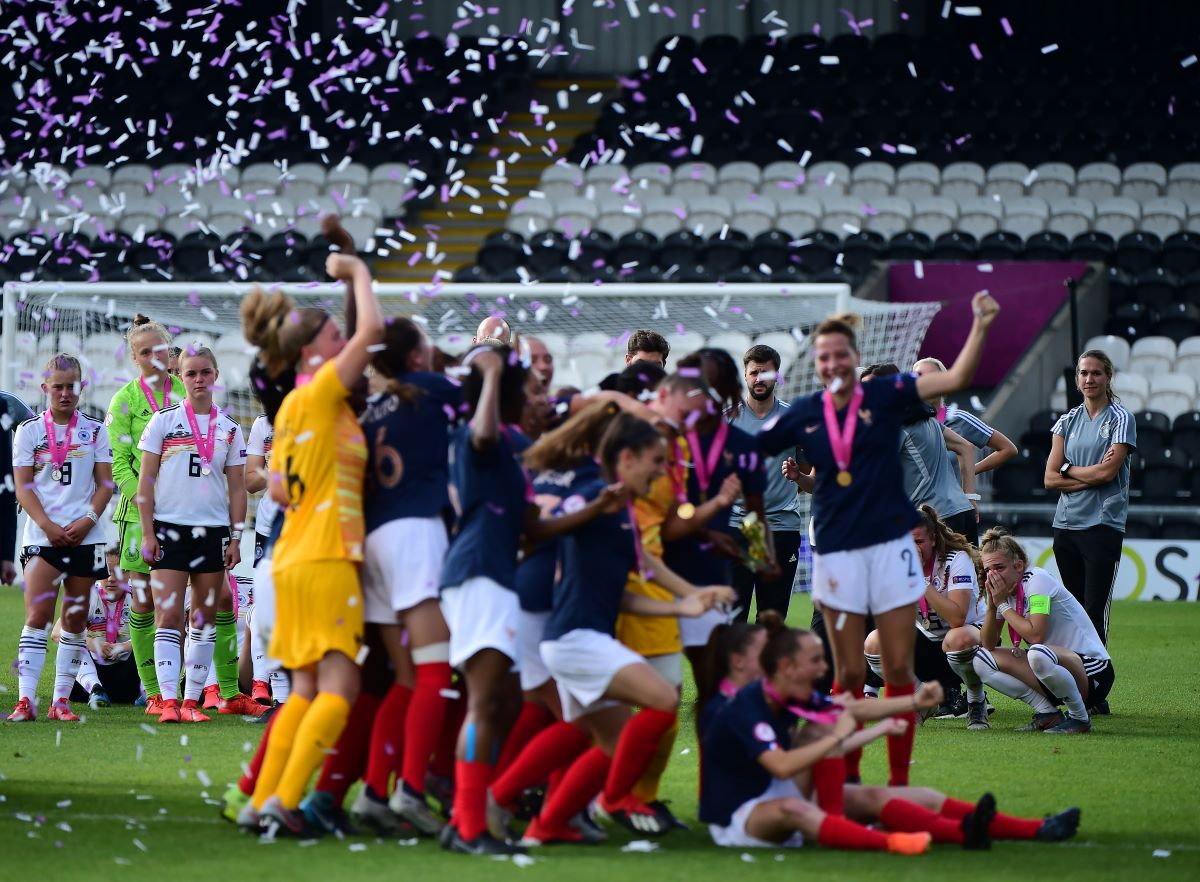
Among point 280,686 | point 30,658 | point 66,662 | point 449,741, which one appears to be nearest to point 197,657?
point 280,686

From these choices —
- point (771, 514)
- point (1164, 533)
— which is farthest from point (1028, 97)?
point (771, 514)

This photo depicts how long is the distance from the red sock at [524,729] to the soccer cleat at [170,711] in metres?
3.20

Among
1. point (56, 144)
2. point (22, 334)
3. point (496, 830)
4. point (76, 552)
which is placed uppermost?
point (56, 144)

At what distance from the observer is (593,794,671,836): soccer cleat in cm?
578

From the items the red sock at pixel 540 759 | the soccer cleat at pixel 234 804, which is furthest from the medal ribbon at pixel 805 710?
the soccer cleat at pixel 234 804

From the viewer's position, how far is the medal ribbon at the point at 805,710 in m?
5.55

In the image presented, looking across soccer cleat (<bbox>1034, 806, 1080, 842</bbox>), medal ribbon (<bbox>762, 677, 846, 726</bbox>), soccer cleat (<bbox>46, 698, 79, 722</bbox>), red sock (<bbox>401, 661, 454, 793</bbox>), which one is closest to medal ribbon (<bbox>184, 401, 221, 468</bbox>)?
soccer cleat (<bbox>46, 698, 79, 722</bbox>)

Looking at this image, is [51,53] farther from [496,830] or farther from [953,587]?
[496,830]

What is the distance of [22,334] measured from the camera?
15516mm

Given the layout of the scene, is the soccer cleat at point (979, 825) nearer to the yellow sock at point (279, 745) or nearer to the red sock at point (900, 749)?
the red sock at point (900, 749)

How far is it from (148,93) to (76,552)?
16.7 metres

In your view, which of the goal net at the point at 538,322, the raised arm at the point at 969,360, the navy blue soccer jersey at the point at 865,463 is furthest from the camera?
the goal net at the point at 538,322

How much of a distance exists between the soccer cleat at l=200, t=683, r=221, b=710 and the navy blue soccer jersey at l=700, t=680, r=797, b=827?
14.1 feet

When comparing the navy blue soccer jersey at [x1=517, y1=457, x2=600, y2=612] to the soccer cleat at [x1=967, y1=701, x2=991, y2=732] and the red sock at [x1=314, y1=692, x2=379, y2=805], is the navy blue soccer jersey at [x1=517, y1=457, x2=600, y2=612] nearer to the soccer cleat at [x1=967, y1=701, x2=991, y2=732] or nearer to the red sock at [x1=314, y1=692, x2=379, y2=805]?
the red sock at [x1=314, y1=692, x2=379, y2=805]
